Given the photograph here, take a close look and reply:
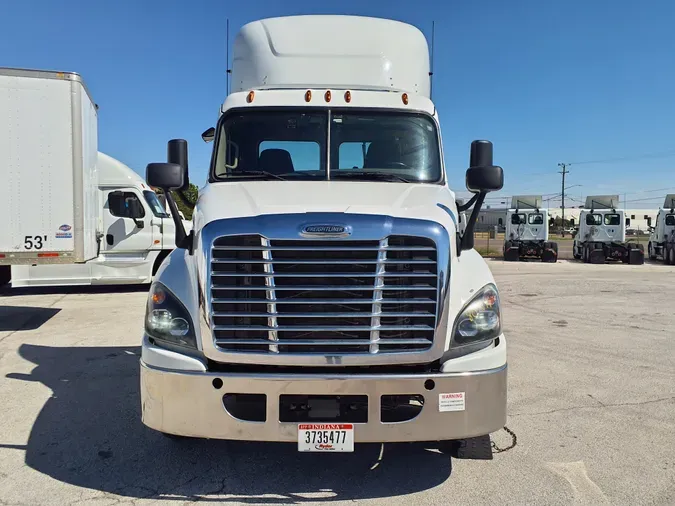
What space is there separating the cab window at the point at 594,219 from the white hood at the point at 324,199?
24246 mm

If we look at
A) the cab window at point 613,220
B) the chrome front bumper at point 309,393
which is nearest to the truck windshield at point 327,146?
the chrome front bumper at point 309,393

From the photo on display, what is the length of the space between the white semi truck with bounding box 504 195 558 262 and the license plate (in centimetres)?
2384

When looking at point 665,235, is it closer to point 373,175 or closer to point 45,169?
point 373,175

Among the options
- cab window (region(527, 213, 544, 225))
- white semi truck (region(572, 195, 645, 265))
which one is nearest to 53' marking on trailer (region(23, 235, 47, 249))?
cab window (region(527, 213, 544, 225))

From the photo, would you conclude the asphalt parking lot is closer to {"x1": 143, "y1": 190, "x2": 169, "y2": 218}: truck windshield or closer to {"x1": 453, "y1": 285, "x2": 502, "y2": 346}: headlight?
{"x1": 453, "y1": 285, "x2": 502, "y2": 346}: headlight

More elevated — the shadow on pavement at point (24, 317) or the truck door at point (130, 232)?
the truck door at point (130, 232)

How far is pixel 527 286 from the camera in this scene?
49.3 feet

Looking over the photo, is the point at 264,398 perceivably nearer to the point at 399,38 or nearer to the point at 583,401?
the point at 583,401

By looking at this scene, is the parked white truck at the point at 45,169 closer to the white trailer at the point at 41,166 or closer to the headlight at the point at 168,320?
the white trailer at the point at 41,166

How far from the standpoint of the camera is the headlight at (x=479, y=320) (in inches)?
135

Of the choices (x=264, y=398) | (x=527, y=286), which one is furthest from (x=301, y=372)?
(x=527, y=286)

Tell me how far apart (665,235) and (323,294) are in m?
27.7

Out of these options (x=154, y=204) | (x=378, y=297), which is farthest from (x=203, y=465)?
(x=154, y=204)

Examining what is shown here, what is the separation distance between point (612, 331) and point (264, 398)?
23.7ft
